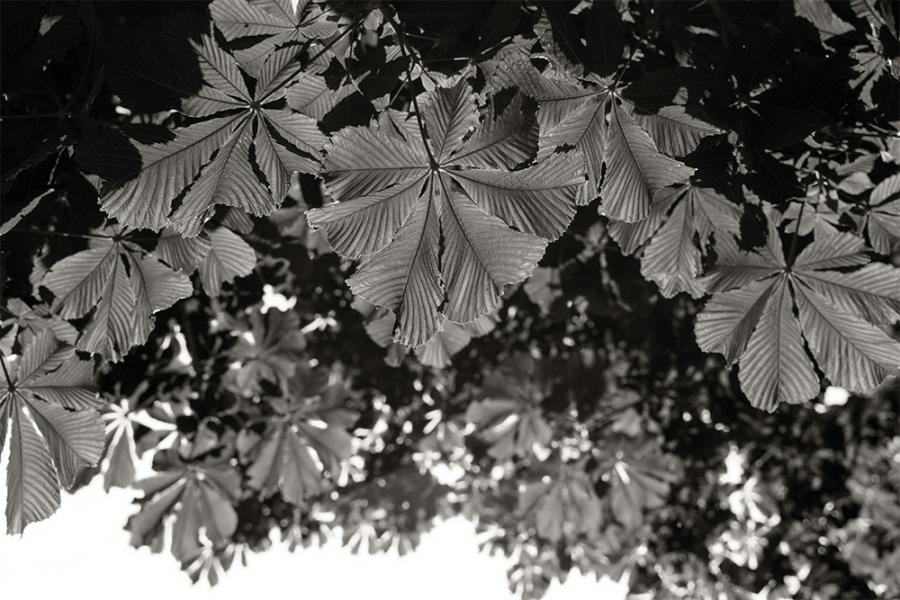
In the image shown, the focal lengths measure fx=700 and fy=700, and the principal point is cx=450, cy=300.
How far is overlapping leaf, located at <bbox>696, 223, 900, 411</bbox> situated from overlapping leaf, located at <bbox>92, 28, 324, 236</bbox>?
41.5 inches

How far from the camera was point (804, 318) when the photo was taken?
164 cm

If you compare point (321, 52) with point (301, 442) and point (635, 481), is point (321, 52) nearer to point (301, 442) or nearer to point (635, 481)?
point (301, 442)

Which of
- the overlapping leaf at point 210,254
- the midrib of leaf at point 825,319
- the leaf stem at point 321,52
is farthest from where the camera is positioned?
the overlapping leaf at point 210,254

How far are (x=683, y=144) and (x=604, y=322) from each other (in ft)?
7.71

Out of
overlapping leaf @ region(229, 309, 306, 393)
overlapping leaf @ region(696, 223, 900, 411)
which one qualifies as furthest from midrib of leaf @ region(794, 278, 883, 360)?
overlapping leaf @ region(229, 309, 306, 393)

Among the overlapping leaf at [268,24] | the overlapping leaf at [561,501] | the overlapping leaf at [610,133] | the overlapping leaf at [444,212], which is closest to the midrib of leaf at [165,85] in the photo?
the overlapping leaf at [268,24]

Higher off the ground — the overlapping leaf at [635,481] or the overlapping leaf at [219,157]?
the overlapping leaf at [219,157]

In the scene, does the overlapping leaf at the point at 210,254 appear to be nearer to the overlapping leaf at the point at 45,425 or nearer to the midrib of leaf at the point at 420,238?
the overlapping leaf at the point at 45,425

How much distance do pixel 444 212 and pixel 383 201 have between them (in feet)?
0.39

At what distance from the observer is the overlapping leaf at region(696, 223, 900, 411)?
159 centimetres

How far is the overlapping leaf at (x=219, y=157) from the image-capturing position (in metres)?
1.34

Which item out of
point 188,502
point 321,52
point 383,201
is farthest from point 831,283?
point 188,502

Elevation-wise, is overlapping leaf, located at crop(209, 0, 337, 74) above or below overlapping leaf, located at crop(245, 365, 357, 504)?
above

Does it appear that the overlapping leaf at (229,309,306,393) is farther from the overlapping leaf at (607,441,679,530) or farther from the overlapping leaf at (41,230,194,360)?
the overlapping leaf at (607,441,679,530)
